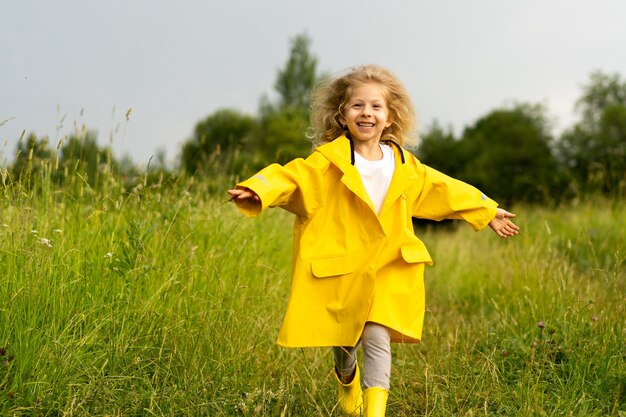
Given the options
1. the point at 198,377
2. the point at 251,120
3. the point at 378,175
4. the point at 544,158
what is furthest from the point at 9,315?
the point at 251,120

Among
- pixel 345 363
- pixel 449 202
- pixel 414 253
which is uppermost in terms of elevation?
pixel 449 202

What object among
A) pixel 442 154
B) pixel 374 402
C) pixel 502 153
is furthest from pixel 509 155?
pixel 374 402

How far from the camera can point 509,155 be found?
35.2m

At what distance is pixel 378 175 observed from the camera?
144 inches

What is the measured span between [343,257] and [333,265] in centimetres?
6

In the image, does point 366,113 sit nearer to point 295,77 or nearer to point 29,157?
point 29,157

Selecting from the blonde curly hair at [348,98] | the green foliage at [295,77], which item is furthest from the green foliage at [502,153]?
the blonde curly hair at [348,98]

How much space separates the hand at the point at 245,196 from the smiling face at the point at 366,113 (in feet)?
2.21

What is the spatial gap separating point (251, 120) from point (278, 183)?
46522 millimetres

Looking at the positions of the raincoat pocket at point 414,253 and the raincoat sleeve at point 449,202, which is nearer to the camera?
the raincoat pocket at point 414,253

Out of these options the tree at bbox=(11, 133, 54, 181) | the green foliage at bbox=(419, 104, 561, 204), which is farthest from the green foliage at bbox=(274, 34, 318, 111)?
the tree at bbox=(11, 133, 54, 181)

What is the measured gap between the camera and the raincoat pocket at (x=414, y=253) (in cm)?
351

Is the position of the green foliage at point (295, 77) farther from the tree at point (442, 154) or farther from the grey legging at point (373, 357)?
the grey legging at point (373, 357)

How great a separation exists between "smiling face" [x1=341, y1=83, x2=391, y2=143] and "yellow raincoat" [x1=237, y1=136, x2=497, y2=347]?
125mm
